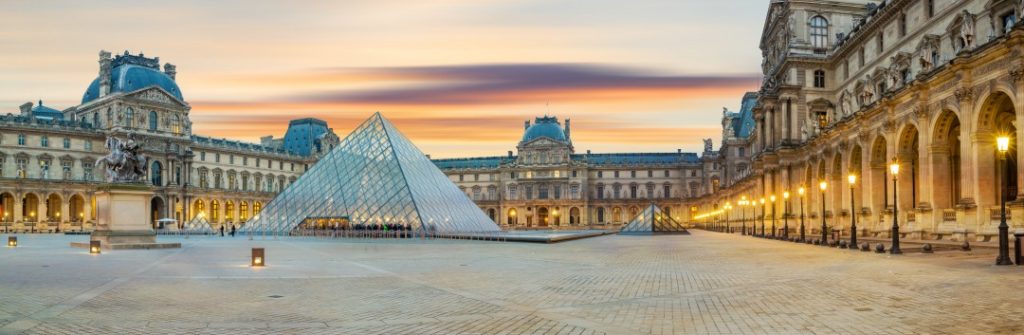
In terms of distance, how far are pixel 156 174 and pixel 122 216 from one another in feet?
228

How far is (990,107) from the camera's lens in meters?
25.8

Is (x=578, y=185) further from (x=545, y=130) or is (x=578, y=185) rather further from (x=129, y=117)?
(x=129, y=117)

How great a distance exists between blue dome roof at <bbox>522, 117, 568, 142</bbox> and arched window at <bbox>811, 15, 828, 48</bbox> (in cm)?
7429

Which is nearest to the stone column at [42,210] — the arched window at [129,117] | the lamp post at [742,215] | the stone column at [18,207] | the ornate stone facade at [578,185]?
the stone column at [18,207]

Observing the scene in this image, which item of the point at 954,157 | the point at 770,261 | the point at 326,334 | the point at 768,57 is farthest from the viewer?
the point at 768,57

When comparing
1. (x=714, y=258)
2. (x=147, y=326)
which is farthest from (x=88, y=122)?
(x=147, y=326)

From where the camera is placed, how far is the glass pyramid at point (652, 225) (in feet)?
207

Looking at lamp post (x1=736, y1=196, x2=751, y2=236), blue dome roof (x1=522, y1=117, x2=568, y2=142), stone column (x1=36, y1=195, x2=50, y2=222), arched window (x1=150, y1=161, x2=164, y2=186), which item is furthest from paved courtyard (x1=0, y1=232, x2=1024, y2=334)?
blue dome roof (x1=522, y1=117, x2=568, y2=142)

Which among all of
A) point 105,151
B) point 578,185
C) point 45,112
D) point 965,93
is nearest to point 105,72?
point 105,151

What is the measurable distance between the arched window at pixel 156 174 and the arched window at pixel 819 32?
72519 mm

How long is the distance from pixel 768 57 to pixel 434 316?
2201 inches

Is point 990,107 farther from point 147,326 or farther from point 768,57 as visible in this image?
point 768,57

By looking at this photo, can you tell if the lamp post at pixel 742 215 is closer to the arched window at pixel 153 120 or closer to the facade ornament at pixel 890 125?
the facade ornament at pixel 890 125

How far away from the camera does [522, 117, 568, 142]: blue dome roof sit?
127 meters
